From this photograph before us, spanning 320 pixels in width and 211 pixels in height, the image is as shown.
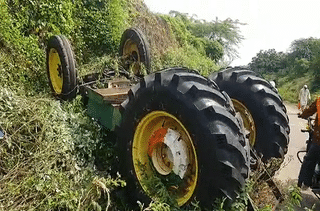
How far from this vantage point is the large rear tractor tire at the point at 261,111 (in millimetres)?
4172

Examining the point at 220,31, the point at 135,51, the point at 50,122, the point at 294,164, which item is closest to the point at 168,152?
the point at 50,122

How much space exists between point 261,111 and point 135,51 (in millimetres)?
3261

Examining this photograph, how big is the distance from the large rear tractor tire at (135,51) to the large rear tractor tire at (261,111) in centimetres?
216

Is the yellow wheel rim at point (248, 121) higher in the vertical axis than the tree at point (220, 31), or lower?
lower

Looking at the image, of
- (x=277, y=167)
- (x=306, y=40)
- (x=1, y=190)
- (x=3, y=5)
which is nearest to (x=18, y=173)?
(x=1, y=190)

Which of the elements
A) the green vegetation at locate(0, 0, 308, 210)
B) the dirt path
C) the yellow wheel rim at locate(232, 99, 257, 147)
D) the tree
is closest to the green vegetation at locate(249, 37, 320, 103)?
the tree

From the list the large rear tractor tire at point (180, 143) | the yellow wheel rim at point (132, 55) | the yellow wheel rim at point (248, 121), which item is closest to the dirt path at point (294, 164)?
the yellow wheel rim at point (248, 121)

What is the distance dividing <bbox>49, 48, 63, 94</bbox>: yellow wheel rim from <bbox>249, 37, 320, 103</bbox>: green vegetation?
59.6 feet

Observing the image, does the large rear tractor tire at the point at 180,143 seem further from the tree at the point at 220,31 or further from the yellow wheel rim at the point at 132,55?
the tree at the point at 220,31

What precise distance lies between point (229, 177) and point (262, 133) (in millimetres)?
1811

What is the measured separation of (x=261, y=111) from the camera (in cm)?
423

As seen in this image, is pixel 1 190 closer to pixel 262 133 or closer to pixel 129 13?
pixel 262 133

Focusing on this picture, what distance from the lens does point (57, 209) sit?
3396 millimetres

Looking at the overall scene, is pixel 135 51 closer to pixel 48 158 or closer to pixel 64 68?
pixel 64 68
